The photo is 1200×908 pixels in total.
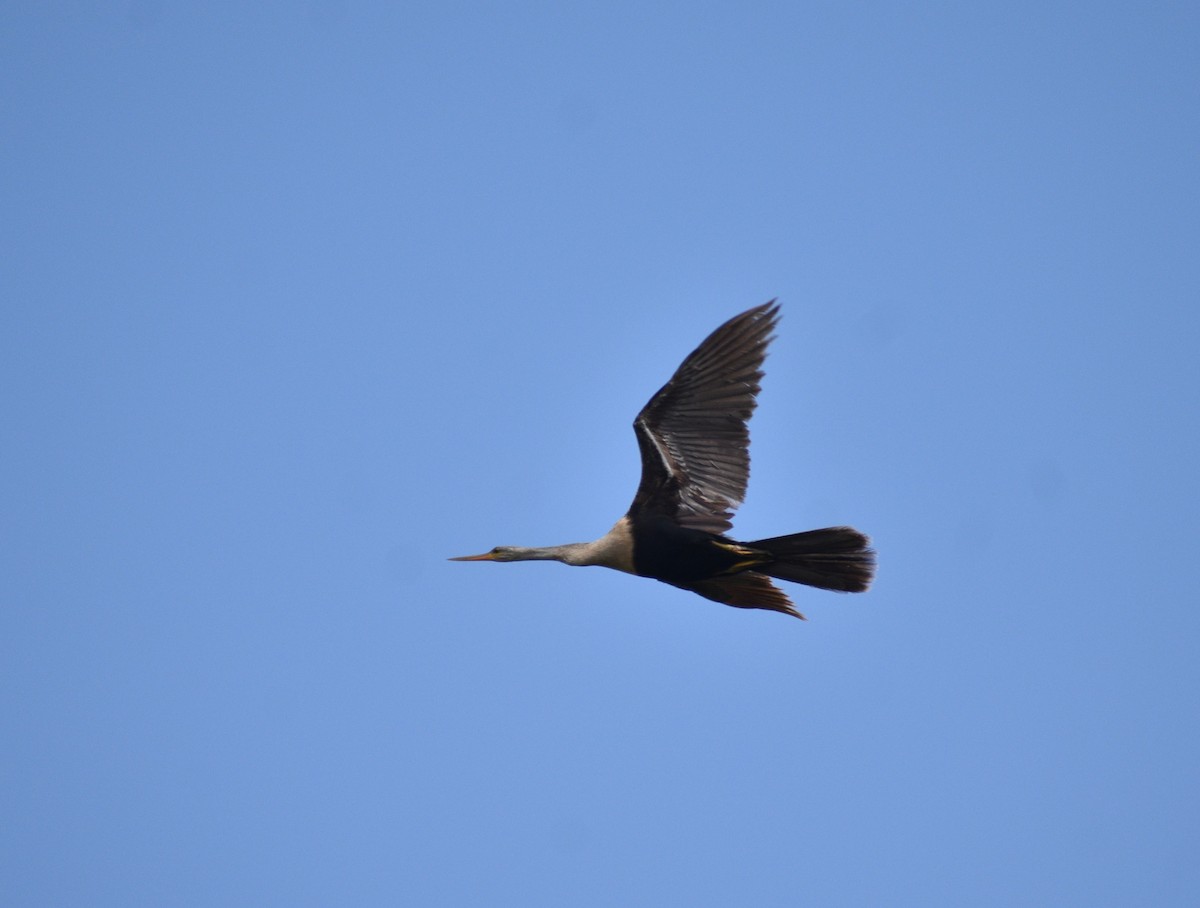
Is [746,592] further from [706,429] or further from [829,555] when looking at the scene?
[706,429]

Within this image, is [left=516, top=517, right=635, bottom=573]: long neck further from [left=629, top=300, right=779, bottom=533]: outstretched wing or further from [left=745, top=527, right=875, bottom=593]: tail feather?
[left=745, top=527, right=875, bottom=593]: tail feather

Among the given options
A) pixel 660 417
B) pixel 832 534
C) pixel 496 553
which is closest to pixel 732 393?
pixel 660 417

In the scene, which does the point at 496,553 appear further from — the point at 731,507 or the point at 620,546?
the point at 731,507

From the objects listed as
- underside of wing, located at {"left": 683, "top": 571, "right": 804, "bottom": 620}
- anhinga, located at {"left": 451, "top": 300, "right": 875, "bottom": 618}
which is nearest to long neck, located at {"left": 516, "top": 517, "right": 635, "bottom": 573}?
anhinga, located at {"left": 451, "top": 300, "right": 875, "bottom": 618}

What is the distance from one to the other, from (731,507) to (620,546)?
1.06 meters

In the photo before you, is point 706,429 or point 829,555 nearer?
point 829,555

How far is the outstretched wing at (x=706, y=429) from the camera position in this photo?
428 inches

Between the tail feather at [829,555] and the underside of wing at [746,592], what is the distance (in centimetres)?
56

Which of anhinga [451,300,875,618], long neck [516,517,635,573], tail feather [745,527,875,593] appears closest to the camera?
tail feather [745,527,875,593]

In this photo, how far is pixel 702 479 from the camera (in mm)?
11156

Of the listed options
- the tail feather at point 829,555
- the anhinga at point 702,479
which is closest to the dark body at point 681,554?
the anhinga at point 702,479

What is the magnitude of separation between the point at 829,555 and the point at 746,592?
1.04 meters

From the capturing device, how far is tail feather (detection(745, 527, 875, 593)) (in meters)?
10.2

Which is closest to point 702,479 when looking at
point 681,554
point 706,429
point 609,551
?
point 706,429
